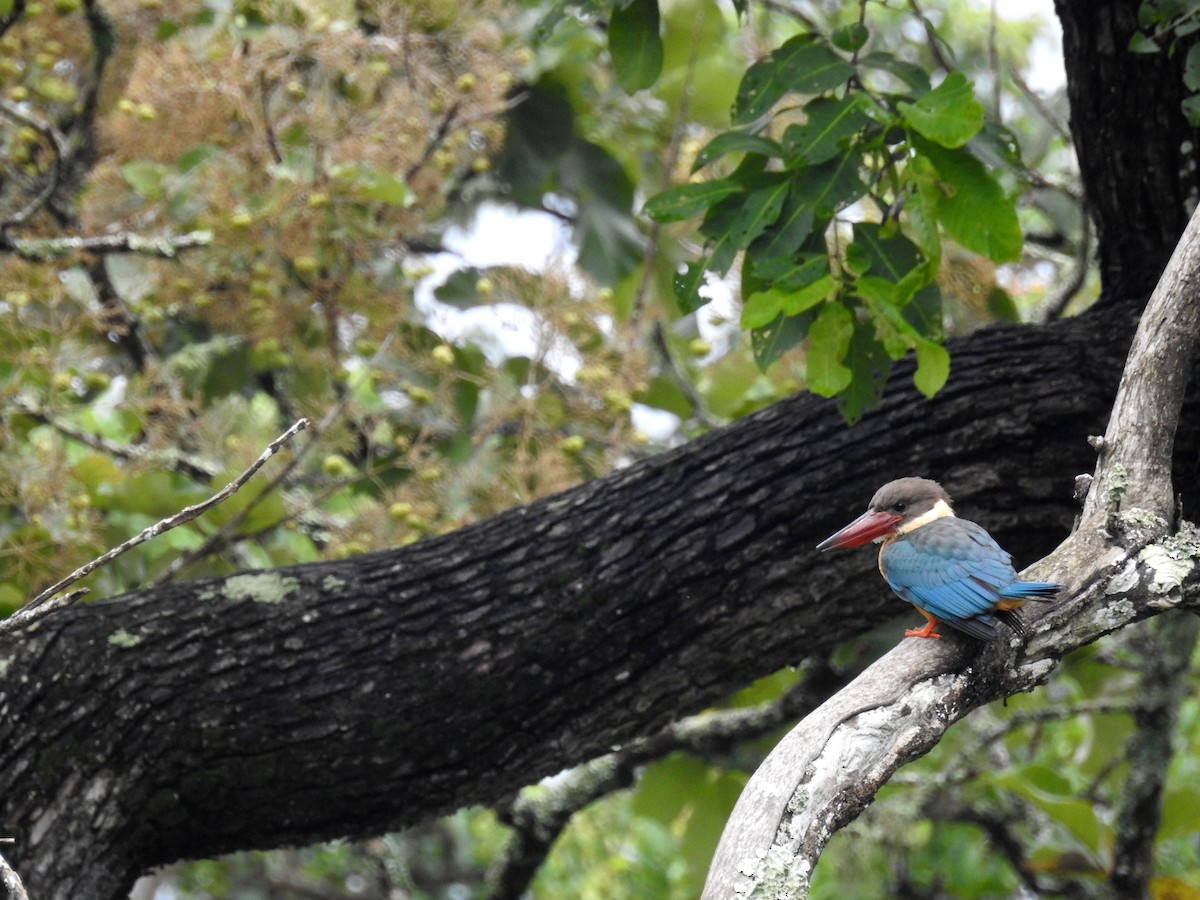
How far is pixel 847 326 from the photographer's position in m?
2.41

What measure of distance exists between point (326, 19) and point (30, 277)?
1.19 m

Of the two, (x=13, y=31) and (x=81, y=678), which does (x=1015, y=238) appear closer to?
(x=81, y=678)

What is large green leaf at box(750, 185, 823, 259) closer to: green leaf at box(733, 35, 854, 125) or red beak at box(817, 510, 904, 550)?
green leaf at box(733, 35, 854, 125)

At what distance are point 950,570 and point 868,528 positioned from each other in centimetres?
37

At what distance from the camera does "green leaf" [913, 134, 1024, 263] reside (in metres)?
2.32

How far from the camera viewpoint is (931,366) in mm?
2336

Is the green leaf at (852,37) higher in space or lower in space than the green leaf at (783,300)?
higher

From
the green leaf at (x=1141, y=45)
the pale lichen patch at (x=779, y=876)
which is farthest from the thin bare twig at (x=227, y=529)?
the green leaf at (x=1141, y=45)

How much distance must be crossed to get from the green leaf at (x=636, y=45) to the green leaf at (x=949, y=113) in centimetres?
76

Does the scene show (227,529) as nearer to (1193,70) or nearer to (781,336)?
Answer: (781,336)

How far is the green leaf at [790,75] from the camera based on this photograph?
101 inches

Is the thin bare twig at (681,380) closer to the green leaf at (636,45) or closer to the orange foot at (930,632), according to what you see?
the green leaf at (636,45)

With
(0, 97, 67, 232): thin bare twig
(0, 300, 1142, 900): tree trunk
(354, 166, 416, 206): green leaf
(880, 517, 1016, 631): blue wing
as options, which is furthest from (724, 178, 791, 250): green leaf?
(0, 97, 67, 232): thin bare twig

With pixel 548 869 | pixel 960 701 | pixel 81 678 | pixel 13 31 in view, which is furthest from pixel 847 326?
pixel 548 869
